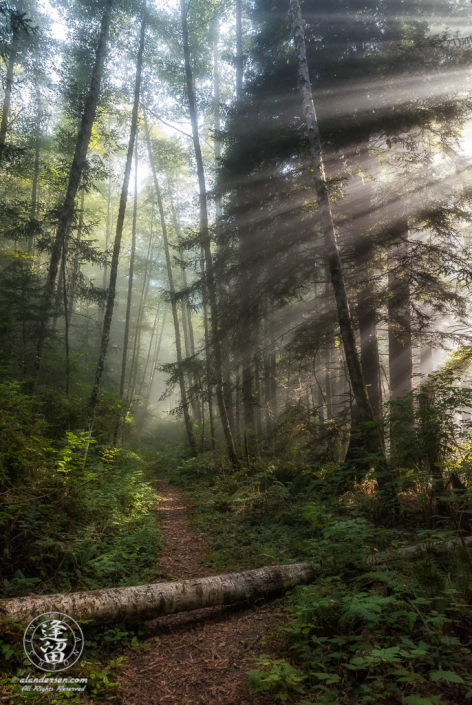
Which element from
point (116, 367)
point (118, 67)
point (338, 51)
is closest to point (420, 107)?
point (338, 51)

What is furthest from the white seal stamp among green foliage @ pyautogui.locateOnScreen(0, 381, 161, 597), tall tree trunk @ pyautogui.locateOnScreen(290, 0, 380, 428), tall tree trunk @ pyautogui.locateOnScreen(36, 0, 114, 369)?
tall tree trunk @ pyautogui.locateOnScreen(36, 0, 114, 369)

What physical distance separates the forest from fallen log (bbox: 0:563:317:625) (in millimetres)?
23

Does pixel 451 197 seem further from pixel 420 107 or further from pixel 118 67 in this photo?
pixel 118 67

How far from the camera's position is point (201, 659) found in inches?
130

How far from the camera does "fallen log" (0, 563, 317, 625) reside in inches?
121

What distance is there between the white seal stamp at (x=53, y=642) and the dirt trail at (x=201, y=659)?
520 millimetres

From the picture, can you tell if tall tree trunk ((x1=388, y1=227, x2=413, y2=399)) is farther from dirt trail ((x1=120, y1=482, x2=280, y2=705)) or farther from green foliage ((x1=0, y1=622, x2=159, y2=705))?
green foliage ((x1=0, y1=622, x2=159, y2=705))

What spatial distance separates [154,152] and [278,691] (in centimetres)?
2332

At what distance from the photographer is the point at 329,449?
25.9 feet

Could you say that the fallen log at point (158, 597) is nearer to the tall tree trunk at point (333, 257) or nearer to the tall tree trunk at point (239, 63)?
the tall tree trunk at point (333, 257)

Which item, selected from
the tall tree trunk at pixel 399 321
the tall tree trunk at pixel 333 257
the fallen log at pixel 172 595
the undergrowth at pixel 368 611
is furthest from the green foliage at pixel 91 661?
the tall tree trunk at pixel 399 321

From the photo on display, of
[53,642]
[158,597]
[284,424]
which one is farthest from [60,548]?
[284,424]

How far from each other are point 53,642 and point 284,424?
6.53m

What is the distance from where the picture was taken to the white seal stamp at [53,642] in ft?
9.15
